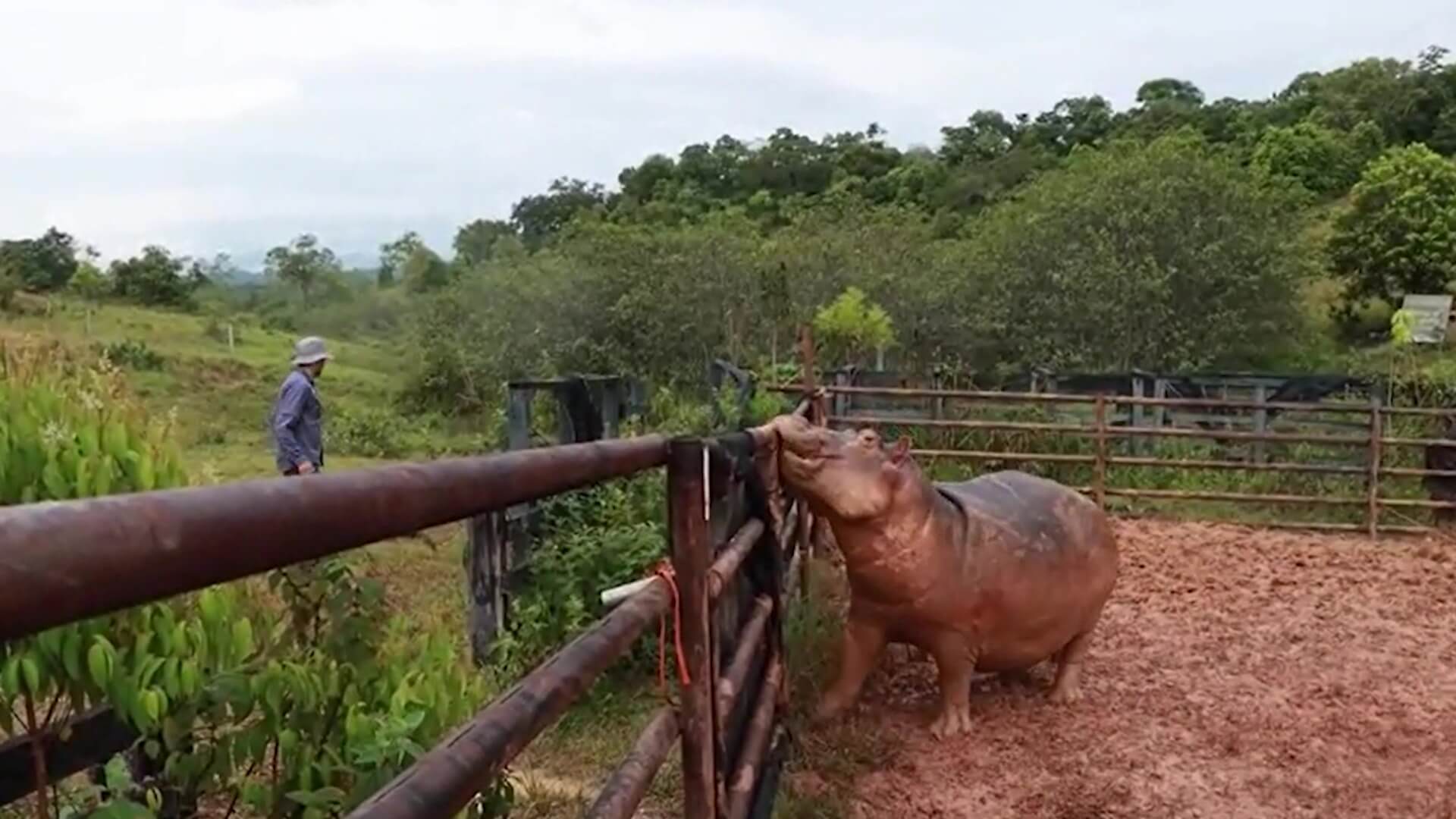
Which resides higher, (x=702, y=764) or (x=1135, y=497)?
(x=702, y=764)

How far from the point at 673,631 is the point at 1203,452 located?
31.7 ft

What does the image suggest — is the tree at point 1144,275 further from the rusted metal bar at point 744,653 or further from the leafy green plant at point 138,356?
the rusted metal bar at point 744,653

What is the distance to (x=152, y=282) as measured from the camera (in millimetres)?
30516

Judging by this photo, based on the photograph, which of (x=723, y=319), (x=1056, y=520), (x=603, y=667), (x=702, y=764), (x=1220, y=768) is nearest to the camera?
(x=603, y=667)

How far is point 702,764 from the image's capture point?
1.73 meters

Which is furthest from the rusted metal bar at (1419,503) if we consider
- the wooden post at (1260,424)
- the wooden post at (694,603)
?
the wooden post at (694,603)

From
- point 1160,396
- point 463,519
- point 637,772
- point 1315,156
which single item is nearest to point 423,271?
point 1315,156

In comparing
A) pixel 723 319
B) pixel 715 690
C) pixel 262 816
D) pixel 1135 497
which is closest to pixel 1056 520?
pixel 715 690

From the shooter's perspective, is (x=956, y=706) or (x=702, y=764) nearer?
(x=702, y=764)

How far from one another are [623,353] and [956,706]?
1674cm

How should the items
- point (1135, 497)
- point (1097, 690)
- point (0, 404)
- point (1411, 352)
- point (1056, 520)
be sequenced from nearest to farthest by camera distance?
point (0, 404) < point (1056, 520) < point (1097, 690) < point (1135, 497) < point (1411, 352)

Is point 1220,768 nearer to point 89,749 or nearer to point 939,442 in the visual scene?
point 89,749

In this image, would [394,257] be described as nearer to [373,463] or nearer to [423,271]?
[423,271]

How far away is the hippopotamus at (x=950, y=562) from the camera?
3570mm
